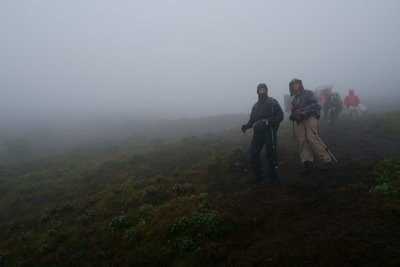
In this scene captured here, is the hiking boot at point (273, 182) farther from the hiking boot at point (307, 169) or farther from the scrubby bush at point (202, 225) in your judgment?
the scrubby bush at point (202, 225)

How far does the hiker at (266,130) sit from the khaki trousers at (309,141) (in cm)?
99

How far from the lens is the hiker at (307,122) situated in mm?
7965

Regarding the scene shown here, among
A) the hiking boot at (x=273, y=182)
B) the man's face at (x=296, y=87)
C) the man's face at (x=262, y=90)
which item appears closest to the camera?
the hiking boot at (x=273, y=182)

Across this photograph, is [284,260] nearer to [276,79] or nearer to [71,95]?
[71,95]

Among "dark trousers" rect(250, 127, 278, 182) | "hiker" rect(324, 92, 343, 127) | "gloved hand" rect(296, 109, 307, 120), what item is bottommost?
"dark trousers" rect(250, 127, 278, 182)

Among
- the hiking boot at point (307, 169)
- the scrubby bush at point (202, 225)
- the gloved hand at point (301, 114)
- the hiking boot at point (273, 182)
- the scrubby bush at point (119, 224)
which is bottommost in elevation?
the scrubby bush at point (119, 224)

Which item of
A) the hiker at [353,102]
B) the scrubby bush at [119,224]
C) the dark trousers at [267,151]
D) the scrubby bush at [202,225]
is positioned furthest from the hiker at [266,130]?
the hiker at [353,102]

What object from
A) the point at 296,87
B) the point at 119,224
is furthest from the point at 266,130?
the point at 119,224

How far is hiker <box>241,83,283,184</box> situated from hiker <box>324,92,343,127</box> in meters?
12.6

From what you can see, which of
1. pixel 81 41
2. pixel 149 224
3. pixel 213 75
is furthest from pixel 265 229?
pixel 81 41

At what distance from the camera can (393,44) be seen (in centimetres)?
12331

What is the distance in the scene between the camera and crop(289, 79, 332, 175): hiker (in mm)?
7965

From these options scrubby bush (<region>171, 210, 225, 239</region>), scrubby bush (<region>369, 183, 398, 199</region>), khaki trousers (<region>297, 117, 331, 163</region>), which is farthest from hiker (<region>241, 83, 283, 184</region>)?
scrubby bush (<region>171, 210, 225, 239</region>)

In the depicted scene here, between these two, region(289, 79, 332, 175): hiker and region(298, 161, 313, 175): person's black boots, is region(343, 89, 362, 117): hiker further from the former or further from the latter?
region(298, 161, 313, 175): person's black boots
